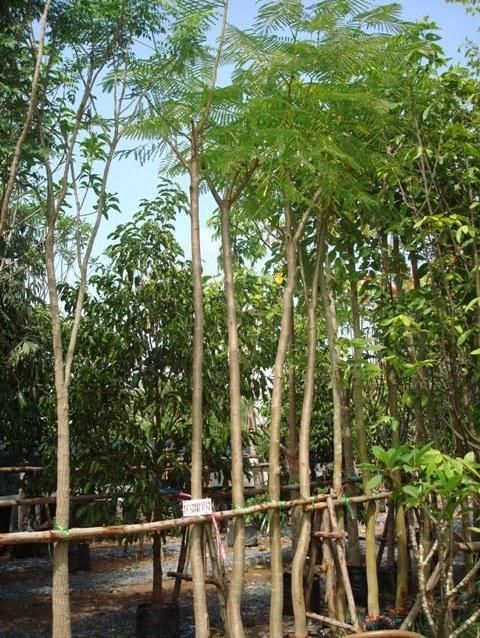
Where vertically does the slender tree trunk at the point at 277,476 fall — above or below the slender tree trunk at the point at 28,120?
below

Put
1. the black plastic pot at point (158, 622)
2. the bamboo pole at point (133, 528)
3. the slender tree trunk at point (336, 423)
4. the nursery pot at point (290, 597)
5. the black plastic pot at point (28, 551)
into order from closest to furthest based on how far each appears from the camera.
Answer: the bamboo pole at point (133, 528) < the slender tree trunk at point (336, 423) < the black plastic pot at point (158, 622) < the nursery pot at point (290, 597) < the black plastic pot at point (28, 551)

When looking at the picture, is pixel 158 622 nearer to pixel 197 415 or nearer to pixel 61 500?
pixel 61 500

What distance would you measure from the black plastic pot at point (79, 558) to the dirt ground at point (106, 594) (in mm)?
126

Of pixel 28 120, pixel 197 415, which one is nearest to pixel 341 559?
pixel 197 415

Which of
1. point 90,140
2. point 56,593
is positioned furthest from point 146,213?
point 56,593

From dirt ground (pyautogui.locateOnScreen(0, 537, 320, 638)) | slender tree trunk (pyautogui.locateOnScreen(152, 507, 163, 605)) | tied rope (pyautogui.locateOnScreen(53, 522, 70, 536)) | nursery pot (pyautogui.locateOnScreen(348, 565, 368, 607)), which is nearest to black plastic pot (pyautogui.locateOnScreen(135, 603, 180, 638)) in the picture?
slender tree trunk (pyautogui.locateOnScreen(152, 507, 163, 605))

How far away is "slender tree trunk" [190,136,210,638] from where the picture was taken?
419 centimetres

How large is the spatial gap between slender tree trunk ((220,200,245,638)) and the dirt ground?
218 centimetres

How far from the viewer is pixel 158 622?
609cm

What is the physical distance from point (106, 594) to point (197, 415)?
201 inches

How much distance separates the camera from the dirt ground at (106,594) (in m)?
6.86

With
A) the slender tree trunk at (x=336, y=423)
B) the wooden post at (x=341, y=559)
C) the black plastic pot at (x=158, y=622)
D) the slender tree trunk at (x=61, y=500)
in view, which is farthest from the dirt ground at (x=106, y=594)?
the slender tree trunk at (x=61, y=500)

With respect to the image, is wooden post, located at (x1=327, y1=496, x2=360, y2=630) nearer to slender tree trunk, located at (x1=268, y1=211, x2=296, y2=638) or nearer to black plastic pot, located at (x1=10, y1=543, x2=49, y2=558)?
slender tree trunk, located at (x1=268, y1=211, x2=296, y2=638)

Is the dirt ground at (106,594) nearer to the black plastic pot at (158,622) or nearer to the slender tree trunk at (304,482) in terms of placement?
the black plastic pot at (158,622)
